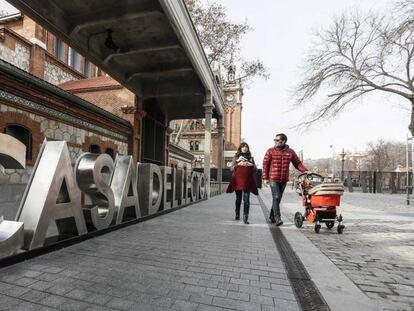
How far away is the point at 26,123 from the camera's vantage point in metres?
7.91

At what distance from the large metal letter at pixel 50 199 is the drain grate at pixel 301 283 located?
2980 mm

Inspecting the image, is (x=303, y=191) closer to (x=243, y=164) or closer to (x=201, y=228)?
(x=243, y=164)

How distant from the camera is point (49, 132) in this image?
344 inches

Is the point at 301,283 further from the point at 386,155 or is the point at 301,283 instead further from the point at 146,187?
the point at 386,155

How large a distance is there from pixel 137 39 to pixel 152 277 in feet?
24.2

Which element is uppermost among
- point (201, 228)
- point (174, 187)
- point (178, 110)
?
point (178, 110)

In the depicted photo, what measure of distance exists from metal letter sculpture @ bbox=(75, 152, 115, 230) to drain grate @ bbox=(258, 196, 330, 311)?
2.89m

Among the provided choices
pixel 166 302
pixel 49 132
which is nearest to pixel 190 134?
pixel 49 132

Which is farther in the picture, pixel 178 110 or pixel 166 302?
pixel 178 110

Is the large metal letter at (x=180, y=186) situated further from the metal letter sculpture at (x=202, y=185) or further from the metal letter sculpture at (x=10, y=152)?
the metal letter sculpture at (x=10, y=152)

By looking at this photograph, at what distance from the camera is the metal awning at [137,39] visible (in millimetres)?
6859

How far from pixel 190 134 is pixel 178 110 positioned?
3243cm

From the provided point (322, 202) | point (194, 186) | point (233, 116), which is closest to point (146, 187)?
point (322, 202)

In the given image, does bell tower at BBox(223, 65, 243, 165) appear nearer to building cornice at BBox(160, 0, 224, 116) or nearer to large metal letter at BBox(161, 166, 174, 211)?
building cornice at BBox(160, 0, 224, 116)
